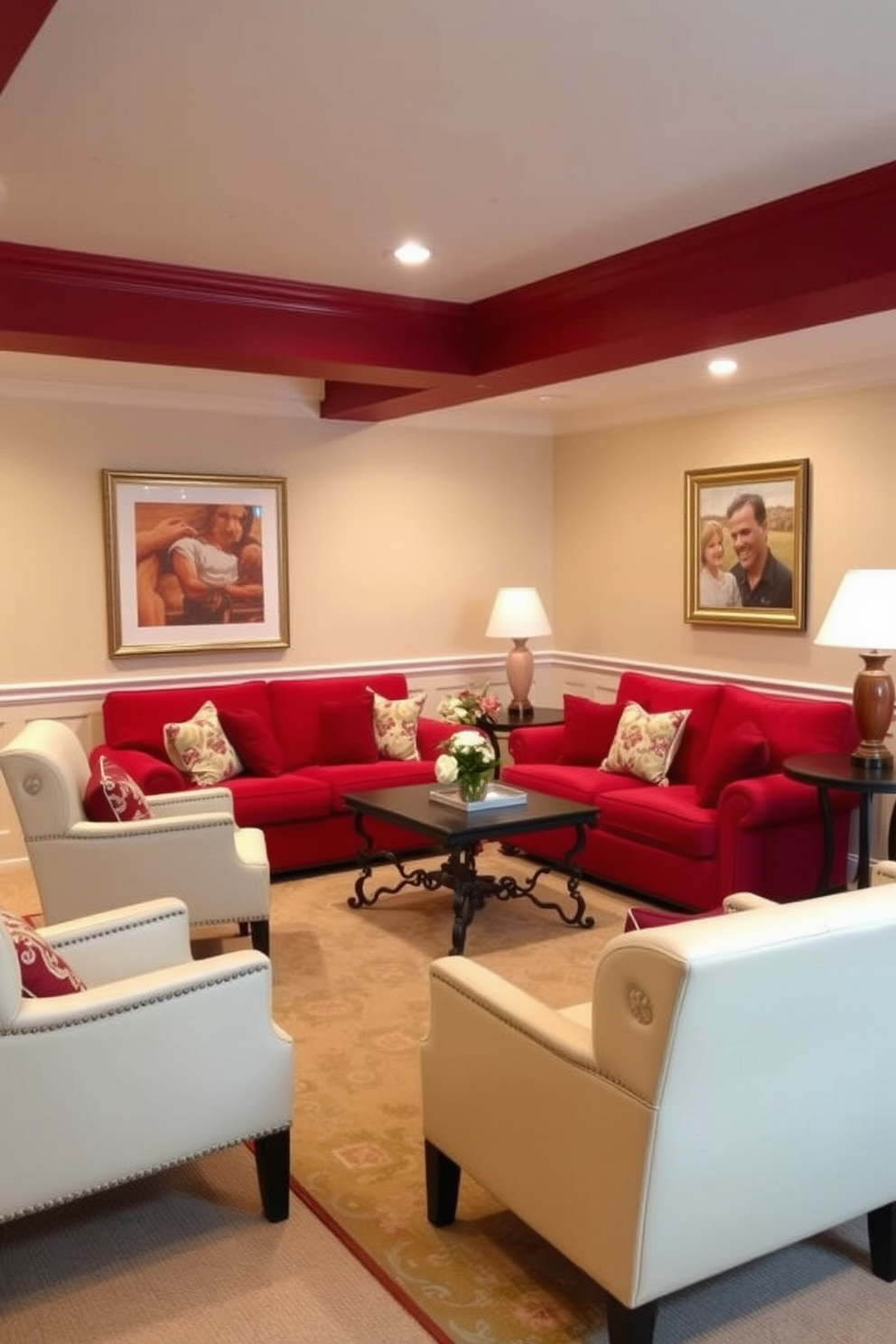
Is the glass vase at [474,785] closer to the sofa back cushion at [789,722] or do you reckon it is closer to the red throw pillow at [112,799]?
the sofa back cushion at [789,722]

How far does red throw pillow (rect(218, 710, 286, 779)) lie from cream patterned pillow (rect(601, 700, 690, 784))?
65.0 inches

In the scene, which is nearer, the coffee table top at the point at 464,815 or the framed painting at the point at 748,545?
the coffee table top at the point at 464,815

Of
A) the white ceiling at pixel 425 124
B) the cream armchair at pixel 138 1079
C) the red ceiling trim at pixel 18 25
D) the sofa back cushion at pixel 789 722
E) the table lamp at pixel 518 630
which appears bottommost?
the cream armchair at pixel 138 1079

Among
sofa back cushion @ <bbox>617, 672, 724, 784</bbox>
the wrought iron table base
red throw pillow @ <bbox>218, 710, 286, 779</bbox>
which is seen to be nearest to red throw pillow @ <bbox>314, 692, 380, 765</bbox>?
red throw pillow @ <bbox>218, 710, 286, 779</bbox>

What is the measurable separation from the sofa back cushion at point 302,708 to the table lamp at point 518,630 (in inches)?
35.6

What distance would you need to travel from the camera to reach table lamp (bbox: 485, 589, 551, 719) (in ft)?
21.0

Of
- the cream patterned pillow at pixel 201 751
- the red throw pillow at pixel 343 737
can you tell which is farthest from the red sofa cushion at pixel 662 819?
the cream patterned pillow at pixel 201 751

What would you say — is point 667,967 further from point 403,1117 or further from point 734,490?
point 734,490

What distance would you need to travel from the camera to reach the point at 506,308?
434cm

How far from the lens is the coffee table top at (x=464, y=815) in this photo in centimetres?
436

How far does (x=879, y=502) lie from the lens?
5.17 metres

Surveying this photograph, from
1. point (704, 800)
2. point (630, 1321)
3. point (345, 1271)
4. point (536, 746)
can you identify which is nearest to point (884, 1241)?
point (630, 1321)

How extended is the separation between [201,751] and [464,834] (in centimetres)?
166

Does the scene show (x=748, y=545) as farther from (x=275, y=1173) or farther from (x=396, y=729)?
(x=275, y=1173)
